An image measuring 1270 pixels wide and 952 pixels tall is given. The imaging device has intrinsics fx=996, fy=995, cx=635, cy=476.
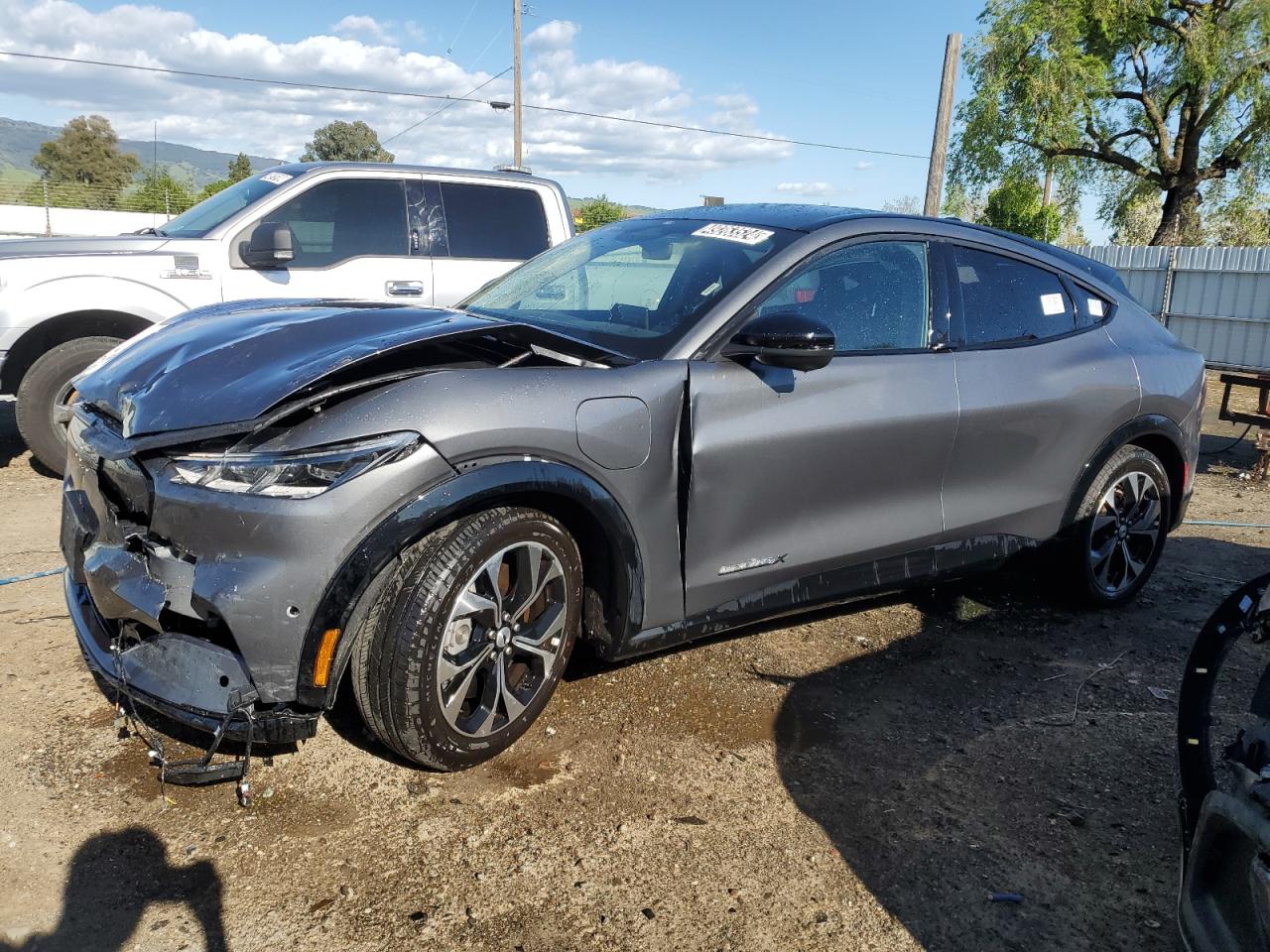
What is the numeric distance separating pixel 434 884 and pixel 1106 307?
3843 mm

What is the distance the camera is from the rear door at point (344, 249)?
21.7ft

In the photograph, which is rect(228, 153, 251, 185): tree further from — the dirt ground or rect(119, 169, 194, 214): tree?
the dirt ground

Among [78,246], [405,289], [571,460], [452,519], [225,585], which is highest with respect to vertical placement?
[78,246]

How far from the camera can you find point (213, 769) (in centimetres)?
257

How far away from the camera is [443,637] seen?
8.85 feet

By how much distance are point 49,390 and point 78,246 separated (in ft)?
3.06

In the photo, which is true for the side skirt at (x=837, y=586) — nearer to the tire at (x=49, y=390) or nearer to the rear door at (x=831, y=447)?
the rear door at (x=831, y=447)

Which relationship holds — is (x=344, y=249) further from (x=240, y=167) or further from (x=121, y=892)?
(x=240, y=167)

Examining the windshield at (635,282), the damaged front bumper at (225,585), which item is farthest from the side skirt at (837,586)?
the damaged front bumper at (225,585)

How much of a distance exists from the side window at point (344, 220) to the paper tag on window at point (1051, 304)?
4453 mm

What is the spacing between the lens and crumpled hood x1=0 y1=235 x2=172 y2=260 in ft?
19.9

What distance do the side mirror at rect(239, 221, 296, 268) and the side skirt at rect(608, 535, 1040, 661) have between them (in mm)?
4278

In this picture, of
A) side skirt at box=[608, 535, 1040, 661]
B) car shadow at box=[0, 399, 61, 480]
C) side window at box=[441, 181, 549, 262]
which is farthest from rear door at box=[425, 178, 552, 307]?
side skirt at box=[608, 535, 1040, 661]

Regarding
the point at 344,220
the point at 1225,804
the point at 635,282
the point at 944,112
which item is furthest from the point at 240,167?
the point at 1225,804
